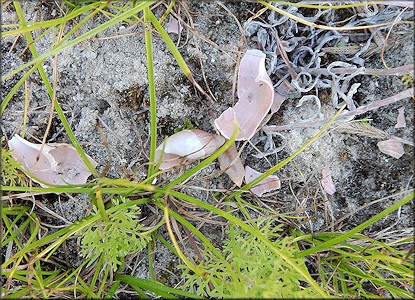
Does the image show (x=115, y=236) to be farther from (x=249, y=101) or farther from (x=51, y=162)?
(x=249, y=101)

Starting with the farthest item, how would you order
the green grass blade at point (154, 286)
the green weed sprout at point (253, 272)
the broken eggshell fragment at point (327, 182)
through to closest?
the broken eggshell fragment at point (327, 182) → the green grass blade at point (154, 286) → the green weed sprout at point (253, 272)

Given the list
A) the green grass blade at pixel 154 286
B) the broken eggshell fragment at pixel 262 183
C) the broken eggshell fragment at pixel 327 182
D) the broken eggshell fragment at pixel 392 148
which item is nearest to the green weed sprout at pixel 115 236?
the green grass blade at pixel 154 286

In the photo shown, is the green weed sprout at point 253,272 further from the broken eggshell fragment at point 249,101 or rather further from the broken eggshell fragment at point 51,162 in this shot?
the broken eggshell fragment at point 51,162

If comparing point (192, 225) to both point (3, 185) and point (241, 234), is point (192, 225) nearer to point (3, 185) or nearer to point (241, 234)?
point (241, 234)

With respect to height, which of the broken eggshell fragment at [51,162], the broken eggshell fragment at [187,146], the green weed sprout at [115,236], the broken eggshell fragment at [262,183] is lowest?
the broken eggshell fragment at [262,183]

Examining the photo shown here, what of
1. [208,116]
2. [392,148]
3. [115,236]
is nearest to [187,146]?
[208,116]

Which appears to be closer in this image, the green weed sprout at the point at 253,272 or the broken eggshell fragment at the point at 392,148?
the green weed sprout at the point at 253,272

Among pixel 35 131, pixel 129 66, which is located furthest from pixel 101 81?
pixel 35 131
